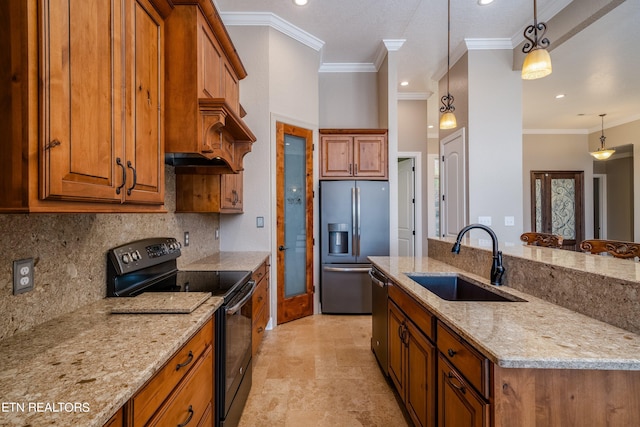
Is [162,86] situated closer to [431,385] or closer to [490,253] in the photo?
[431,385]

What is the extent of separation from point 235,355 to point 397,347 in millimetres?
1035

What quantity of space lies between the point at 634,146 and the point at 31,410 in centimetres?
904

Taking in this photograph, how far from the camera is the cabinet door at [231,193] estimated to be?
252 centimetres

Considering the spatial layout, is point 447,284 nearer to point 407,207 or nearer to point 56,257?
point 56,257

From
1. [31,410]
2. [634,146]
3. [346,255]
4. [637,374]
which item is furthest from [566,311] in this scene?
[634,146]

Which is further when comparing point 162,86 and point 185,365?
point 162,86

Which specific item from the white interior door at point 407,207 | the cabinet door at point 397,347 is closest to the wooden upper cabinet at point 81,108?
the cabinet door at point 397,347

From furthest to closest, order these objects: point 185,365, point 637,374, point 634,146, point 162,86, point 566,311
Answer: point 634,146 → point 162,86 → point 566,311 → point 185,365 → point 637,374

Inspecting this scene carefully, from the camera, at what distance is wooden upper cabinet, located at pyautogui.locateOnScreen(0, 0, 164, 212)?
0.77 meters

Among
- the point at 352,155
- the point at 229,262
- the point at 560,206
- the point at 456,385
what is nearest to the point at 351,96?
the point at 352,155

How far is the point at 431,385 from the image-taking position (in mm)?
1424

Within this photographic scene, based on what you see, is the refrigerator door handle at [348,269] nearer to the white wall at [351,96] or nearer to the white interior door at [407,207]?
the white interior door at [407,207]

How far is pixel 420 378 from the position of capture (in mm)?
1557

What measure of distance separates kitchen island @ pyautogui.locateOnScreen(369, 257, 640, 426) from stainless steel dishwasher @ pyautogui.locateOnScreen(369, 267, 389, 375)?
0.78 meters
